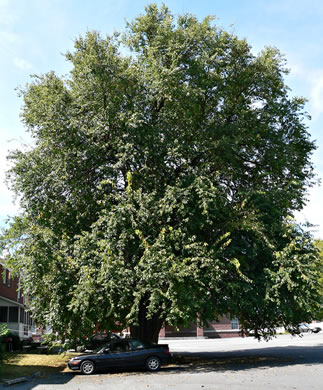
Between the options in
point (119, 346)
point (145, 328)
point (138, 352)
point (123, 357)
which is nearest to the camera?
point (123, 357)

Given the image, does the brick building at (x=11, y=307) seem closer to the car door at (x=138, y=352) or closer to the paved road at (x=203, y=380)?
the car door at (x=138, y=352)

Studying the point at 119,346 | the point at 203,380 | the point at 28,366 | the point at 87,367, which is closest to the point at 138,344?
the point at 119,346

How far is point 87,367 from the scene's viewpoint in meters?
17.5

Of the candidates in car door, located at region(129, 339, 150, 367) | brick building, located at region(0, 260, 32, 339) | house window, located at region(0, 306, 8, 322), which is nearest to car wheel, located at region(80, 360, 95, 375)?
car door, located at region(129, 339, 150, 367)

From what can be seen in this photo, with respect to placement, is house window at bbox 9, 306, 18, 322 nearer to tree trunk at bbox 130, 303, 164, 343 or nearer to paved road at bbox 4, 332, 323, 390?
tree trunk at bbox 130, 303, 164, 343

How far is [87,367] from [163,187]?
8336 mm

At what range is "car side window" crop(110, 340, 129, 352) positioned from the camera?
58.9 ft

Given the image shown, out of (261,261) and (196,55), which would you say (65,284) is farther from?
(196,55)

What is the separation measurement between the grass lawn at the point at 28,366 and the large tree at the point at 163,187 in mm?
2066

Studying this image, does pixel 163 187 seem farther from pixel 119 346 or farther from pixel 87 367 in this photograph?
pixel 87 367

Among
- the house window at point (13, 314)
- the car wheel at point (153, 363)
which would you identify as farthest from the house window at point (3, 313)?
the car wheel at point (153, 363)

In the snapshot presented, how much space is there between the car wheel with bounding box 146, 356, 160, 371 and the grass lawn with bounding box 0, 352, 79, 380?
4.04 meters

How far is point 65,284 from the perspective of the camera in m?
18.6

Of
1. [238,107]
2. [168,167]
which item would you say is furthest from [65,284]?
[238,107]
